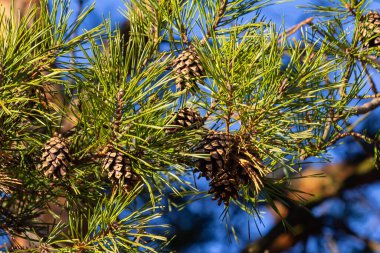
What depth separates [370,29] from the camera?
973mm

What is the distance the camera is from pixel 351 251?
2219 mm

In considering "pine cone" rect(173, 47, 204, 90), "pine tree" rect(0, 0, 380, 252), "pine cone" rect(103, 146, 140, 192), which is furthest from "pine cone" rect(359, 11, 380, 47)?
"pine cone" rect(103, 146, 140, 192)

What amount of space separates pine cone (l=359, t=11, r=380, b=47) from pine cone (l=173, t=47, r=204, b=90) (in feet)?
0.88

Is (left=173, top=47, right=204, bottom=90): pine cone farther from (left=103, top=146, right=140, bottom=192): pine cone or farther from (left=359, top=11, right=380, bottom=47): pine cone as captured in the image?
(left=359, top=11, right=380, bottom=47): pine cone

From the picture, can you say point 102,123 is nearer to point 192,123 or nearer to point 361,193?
point 192,123

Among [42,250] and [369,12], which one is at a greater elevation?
[369,12]

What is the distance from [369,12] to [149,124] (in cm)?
43

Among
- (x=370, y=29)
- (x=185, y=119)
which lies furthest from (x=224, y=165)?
(x=370, y=29)

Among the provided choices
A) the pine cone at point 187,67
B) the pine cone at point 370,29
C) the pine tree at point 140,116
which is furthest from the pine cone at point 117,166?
the pine cone at point 370,29

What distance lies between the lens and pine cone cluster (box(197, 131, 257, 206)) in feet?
2.40

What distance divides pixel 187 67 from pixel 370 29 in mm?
308

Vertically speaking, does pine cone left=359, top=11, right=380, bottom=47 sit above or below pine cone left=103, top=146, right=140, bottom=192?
above

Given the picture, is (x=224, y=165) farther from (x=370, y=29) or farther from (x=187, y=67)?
(x=370, y=29)

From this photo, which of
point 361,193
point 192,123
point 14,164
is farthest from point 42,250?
point 361,193
